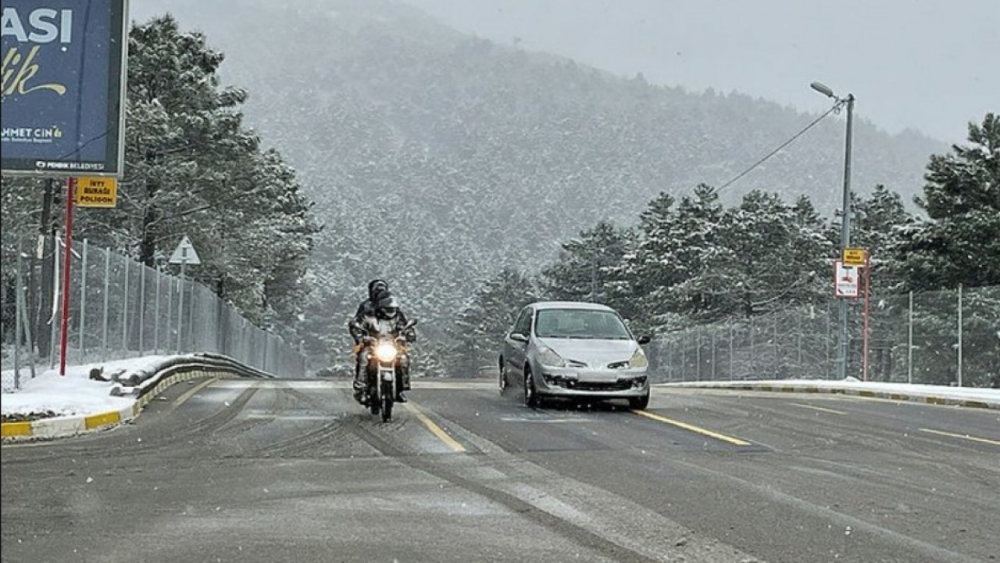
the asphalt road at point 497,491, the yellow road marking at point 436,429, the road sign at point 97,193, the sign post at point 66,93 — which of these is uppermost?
the sign post at point 66,93

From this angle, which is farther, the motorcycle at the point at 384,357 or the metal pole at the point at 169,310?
the metal pole at the point at 169,310

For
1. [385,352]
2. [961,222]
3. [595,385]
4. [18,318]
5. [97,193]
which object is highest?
[961,222]

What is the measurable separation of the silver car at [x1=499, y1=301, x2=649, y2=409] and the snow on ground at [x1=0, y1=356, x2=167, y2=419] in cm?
527

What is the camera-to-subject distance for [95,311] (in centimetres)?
1792

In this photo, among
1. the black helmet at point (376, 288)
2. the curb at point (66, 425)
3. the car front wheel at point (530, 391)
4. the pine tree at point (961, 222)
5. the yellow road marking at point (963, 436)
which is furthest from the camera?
the pine tree at point (961, 222)

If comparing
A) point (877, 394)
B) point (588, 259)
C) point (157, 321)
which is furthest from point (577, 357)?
point (588, 259)

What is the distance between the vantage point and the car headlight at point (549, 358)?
1517cm

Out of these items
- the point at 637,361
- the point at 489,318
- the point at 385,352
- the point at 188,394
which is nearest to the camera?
the point at 385,352

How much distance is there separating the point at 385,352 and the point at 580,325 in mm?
4314

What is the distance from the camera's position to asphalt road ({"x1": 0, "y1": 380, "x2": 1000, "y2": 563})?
6.26 meters

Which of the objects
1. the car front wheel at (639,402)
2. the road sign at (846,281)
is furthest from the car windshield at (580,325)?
the road sign at (846,281)

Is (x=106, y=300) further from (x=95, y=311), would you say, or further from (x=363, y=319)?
(x=363, y=319)

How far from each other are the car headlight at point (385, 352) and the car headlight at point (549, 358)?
297 centimetres

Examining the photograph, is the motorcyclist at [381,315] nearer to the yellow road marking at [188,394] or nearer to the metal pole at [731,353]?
the yellow road marking at [188,394]
